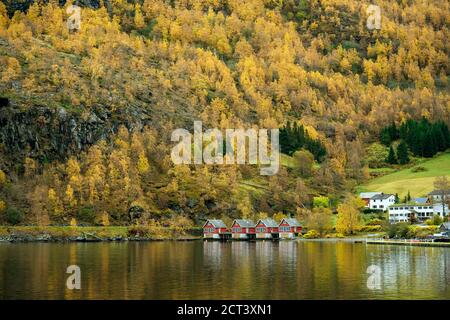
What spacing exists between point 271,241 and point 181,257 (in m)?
64.7

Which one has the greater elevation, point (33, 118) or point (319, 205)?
point (33, 118)

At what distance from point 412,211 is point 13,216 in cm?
9384

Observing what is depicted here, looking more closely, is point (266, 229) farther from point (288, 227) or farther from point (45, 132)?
point (45, 132)

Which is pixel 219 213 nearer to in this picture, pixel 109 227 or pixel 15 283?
pixel 109 227

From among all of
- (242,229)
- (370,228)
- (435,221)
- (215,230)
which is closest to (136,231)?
(215,230)

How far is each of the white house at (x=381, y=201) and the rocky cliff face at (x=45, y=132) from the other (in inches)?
3008

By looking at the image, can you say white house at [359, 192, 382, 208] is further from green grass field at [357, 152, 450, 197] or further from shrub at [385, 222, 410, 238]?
shrub at [385, 222, 410, 238]

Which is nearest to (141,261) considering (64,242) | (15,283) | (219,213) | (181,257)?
(181,257)

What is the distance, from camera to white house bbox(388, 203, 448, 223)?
156525 mm

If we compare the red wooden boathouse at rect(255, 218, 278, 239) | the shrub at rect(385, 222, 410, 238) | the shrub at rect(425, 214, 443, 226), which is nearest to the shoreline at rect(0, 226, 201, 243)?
the red wooden boathouse at rect(255, 218, 278, 239)

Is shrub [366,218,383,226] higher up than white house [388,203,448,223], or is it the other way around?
white house [388,203,448,223]

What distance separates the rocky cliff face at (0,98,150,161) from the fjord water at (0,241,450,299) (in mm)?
84386

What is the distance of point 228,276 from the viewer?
69750 mm
